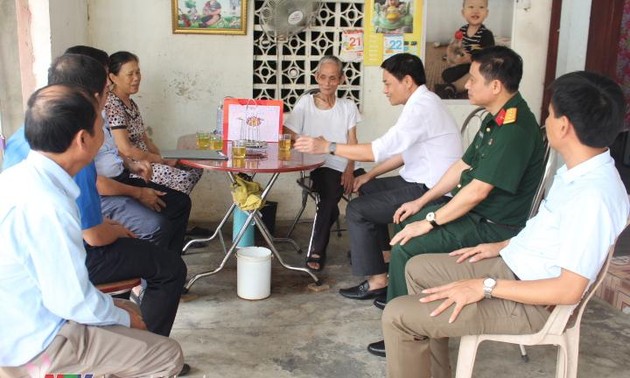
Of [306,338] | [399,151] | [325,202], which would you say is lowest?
[306,338]

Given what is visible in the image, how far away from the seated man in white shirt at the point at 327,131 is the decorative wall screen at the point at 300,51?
1.94ft

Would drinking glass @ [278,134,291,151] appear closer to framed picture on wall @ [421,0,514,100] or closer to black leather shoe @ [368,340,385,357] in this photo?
black leather shoe @ [368,340,385,357]

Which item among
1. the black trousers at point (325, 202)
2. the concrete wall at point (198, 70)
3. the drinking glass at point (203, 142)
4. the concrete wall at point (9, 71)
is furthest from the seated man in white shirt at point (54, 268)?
the concrete wall at point (198, 70)

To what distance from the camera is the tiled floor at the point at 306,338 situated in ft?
8.87

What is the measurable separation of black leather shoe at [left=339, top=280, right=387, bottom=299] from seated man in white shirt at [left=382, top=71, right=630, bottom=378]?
4.14 feet

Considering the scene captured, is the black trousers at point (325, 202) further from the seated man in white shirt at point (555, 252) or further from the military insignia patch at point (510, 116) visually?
the seated man in white shirt at point (555, 252)

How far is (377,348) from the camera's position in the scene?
2826 mm

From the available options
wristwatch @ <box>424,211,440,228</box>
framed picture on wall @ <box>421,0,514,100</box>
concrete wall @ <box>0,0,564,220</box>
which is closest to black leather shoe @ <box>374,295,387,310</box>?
wristwatch @ <box>424,211,440,228</box>

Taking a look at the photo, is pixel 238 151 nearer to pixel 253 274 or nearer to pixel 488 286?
pixel 253 274

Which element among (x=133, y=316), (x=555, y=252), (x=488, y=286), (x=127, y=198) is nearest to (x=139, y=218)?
(x=127, y=198)

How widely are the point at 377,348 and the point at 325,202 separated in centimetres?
130

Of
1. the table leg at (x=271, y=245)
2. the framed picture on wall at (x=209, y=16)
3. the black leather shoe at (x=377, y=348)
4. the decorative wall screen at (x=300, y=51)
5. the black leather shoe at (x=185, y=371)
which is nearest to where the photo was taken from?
the black leather shoe at (x=185, y=371)

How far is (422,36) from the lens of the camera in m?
4.70

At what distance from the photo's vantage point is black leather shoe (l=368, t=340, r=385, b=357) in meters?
2.81
